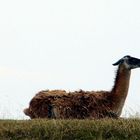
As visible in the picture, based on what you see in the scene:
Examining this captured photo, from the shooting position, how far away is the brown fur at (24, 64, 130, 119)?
16.7 metres

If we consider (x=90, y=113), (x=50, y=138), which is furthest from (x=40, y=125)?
(x=90, y=113)

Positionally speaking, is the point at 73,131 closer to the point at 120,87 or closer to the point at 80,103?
the point at 80,103

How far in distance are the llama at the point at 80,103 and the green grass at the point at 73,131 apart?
366cm

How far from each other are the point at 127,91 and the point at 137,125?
482 centimetres

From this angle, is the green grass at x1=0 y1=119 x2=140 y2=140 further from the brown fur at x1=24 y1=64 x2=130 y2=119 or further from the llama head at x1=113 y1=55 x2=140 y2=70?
the llama head at x1=113 y1=55 x2=140 y2=70

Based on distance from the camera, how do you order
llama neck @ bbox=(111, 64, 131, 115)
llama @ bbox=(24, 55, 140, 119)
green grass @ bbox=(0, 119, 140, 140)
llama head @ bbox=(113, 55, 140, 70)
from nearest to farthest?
1. green grass @ bbox=(0, 119, 140, 140)
2. llama @ bbox=(24, 55, 140, 119)
3. llama neck @ bbox=(111, 64, 131, 115)
4. llama head @ bbox=(113, 55, 140, 70)

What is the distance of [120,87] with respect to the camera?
17.3m

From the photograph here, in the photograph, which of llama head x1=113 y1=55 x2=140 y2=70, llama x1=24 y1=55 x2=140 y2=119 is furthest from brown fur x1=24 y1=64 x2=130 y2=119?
llama head x1=113 y1=55 x2=140 y2=70

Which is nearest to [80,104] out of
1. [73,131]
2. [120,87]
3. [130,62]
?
[120,87]

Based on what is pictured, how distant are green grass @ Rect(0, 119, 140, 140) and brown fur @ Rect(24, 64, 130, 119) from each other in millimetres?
3696

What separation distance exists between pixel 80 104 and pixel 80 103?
28 millimetres

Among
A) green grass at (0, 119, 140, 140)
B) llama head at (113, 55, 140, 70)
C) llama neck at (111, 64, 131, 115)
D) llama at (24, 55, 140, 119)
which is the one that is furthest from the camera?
llama head at (113, 55, 140, 70)

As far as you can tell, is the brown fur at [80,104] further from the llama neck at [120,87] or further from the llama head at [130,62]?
the llama head at [130,62]

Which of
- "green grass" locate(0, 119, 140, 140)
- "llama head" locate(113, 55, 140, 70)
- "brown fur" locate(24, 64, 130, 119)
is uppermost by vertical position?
"llama head" locate(113, 55, 140, 70)
